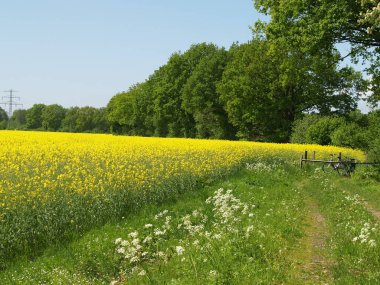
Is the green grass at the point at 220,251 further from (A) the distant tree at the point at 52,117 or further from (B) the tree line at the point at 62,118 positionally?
(A) the distant tree at the point at 52,117

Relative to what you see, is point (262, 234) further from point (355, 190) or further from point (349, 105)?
point (349, 105)

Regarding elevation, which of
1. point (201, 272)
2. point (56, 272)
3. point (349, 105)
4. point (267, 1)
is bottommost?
point (56, 272)

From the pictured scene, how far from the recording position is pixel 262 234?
8320 mm

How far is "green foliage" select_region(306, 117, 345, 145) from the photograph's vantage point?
4191 cm

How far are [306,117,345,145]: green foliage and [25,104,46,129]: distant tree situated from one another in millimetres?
129739

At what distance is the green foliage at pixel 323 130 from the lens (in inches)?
1650

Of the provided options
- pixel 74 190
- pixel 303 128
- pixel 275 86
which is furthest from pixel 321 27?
pixel 275 86

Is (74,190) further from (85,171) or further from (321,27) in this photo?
(321,27)

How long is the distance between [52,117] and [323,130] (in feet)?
407

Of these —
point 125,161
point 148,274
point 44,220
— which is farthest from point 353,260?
point 125,161

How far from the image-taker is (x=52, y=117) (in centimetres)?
14900

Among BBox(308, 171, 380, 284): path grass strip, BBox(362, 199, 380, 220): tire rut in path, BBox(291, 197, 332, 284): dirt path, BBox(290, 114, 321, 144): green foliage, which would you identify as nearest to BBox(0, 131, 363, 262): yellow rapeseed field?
BBox(291, 197, 332, 284): dirt path

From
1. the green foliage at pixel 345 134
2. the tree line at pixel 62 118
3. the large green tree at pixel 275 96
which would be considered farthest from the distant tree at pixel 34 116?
the green foliage at pixel 345 134

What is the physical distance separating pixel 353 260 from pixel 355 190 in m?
11.2
